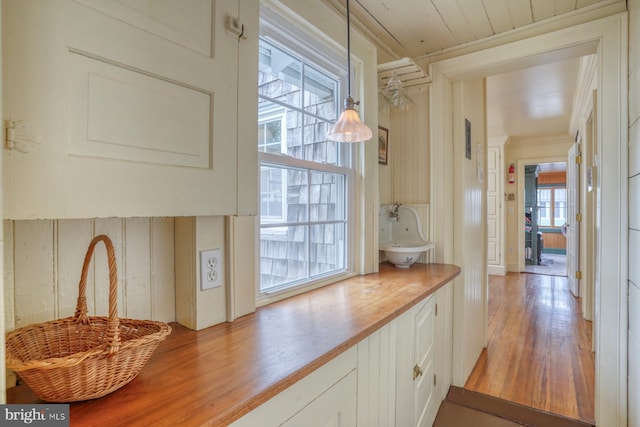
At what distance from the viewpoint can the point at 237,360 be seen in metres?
0.85

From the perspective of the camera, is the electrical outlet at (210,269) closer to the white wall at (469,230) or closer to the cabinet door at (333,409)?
the cabinet door at (333,409)

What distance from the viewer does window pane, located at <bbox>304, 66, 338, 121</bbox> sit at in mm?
1619

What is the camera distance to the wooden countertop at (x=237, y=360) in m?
0.64

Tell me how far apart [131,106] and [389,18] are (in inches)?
63.9

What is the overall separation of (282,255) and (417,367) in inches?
31.7

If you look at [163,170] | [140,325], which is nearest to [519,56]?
[163,170]

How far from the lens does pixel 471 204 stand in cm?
248

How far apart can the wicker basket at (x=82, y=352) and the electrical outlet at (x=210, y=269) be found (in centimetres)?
27

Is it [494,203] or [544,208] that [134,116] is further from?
[544,208]

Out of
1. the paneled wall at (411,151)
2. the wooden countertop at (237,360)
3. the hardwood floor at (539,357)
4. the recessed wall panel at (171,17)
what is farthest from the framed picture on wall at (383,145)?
the hardwood floor at (539,357)

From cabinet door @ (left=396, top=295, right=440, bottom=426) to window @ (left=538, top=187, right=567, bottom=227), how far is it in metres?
9.91

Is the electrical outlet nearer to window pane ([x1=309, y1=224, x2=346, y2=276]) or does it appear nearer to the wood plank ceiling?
window pane ([x1=309, y1=224, x2=346, y2=276])

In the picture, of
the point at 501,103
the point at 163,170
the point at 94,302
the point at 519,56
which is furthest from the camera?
the point at 501,103

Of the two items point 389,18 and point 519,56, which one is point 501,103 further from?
point 389,18
